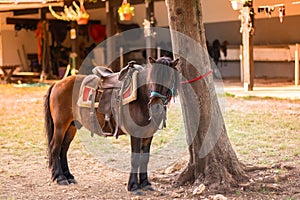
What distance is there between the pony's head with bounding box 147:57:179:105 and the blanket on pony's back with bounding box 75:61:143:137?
27cm

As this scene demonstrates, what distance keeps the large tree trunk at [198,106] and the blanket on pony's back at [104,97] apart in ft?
1.45

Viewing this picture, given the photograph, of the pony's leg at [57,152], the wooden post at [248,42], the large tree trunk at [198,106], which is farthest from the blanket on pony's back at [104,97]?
the wooden post at [248,42]

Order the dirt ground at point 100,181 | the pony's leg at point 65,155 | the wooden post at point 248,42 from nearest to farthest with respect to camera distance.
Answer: the dirt ground at point 100,181
the pony's leg at point 65,155
the wooden post at point 248,42

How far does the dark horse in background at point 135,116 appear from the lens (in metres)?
3.84

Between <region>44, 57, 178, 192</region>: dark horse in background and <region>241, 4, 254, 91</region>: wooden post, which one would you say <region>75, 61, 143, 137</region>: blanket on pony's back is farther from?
<region>241, 4, 254, 91</region>: wooden post

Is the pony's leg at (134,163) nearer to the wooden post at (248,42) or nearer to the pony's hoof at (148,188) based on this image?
the pony's hoof at (148,188)

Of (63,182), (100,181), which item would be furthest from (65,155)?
(100,181)

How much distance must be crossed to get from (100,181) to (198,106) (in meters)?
1.18

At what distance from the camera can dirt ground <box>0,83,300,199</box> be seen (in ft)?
13.4

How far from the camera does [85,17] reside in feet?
42.5

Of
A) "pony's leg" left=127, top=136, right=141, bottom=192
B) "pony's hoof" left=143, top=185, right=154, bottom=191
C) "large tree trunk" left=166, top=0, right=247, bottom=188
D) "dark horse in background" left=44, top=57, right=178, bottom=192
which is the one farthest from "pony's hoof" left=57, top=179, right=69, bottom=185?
"large tree trunk" left=166, top=0, right=247, bottom=188

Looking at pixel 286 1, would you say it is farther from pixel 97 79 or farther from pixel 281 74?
pixel 97 79

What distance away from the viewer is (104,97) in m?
4.34

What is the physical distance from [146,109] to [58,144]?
103 cm
